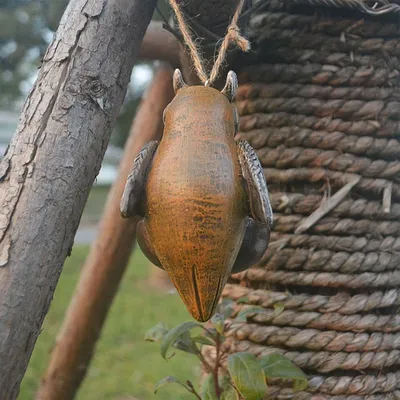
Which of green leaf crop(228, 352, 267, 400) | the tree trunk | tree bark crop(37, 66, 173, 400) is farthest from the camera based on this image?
tree bark crop(37, 66, 173, 400)

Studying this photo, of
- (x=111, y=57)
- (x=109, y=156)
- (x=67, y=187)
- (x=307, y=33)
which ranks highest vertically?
(x=109, y=156)

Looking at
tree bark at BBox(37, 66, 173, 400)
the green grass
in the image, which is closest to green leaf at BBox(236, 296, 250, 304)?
tree bark at BBox(37, 66, 173, 400)

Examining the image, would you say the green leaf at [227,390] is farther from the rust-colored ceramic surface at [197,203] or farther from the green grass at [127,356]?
the green grass at [127,356]

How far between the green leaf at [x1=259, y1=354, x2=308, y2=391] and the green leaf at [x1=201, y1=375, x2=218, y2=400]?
0.26 ft

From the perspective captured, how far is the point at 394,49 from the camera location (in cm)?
67

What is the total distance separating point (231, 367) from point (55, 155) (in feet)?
0.93

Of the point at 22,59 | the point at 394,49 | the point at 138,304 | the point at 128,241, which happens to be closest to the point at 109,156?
the point at 138,304

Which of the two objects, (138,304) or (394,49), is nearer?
(394,49)

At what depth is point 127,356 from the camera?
2291mm

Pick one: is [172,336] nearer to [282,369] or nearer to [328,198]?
[282,369]

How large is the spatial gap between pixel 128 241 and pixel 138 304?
204 cm

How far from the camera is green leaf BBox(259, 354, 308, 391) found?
590 mm

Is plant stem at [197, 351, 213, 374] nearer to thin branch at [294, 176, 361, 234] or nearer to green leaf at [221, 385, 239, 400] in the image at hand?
green leaf at [221, 385, 239, 400]

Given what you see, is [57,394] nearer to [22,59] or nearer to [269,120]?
[269,120]
